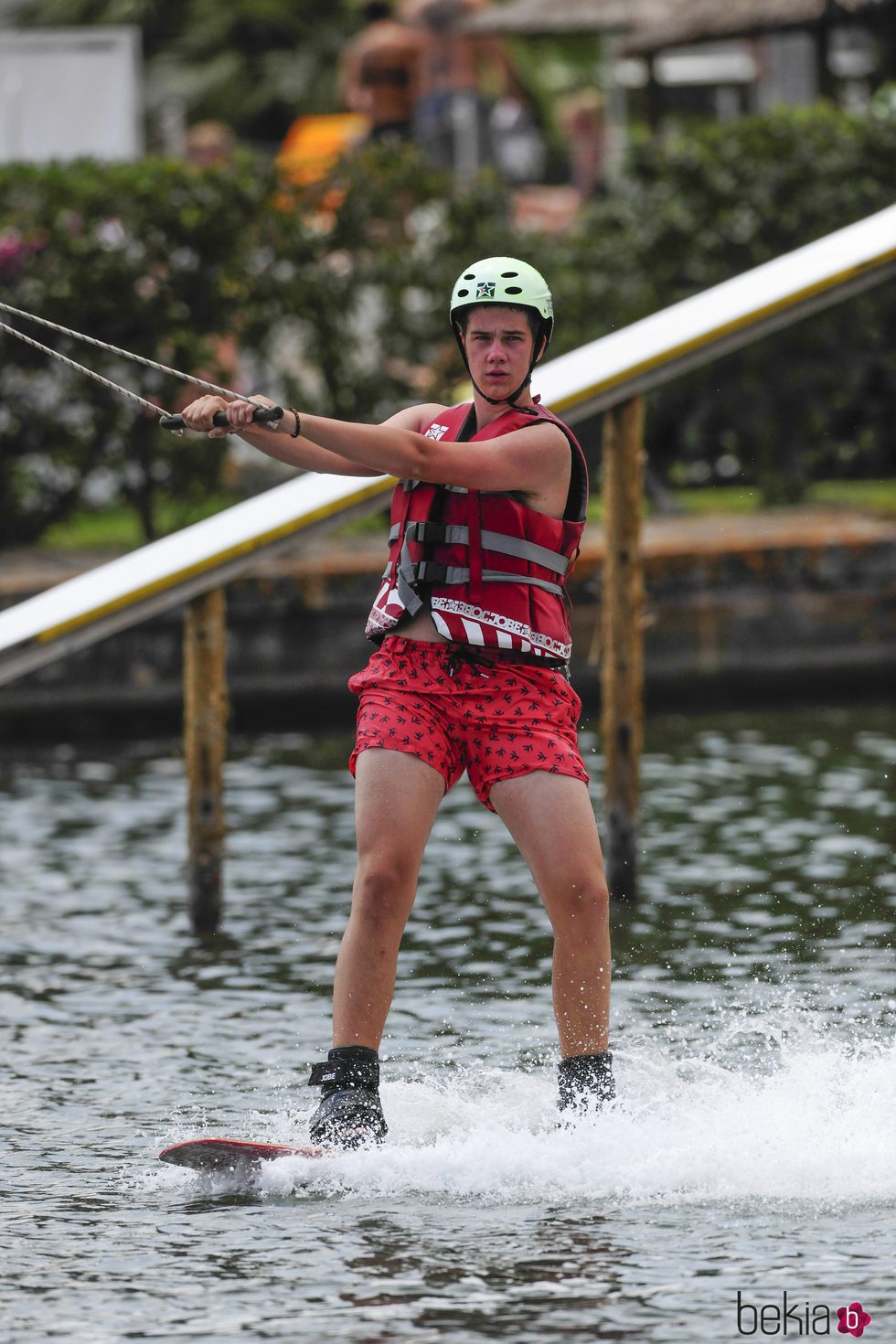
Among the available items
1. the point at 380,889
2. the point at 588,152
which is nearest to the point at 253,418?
the point at 380,889

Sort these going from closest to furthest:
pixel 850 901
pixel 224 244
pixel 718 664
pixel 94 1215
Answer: pixel 94 1215
pixel 850 901
pixel 718 664
pixel 224 244

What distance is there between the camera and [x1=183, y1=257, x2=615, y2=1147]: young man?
541 cm

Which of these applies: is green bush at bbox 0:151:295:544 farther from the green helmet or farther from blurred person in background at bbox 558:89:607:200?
the green helmet

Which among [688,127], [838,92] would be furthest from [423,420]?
[838,92]

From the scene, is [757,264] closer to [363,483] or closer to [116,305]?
[116,305]

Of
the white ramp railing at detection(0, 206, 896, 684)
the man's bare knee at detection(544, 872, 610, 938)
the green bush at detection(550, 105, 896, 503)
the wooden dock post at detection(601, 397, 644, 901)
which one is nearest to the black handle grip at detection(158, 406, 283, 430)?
the man's bare knee at detection(544, 872, 610, 938)

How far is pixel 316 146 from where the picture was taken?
22.9 m

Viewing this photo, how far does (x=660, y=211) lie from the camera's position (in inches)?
603

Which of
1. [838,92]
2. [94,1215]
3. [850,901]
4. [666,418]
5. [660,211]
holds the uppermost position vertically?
[838,92]

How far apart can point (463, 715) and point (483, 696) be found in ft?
0.19

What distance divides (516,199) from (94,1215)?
1279 centimetres

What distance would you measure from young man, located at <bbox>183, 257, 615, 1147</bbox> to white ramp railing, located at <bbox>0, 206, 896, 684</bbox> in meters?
1.95

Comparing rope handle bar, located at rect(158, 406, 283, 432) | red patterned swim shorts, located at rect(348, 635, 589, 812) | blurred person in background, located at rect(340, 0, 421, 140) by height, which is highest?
blurred person in background, located at rect(340, 0, 421, 140)

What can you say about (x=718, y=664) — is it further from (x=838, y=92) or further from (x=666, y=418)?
(x=838, y=92)
